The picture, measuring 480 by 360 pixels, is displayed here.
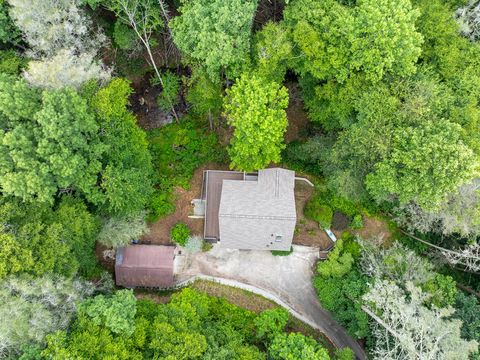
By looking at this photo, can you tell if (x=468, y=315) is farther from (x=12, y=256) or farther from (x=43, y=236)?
(x=12, y=256)

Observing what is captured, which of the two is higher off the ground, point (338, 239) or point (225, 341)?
point (338, 239)

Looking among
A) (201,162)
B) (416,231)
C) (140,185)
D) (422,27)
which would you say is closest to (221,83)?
(201,162)

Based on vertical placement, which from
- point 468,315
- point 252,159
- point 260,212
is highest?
point 252,159

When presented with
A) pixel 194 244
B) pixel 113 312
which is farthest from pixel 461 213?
pixel 113 312

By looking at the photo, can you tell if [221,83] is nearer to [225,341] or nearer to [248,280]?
[248,280]

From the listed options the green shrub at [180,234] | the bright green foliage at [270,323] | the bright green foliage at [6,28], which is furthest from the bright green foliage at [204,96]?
the bright green foliage at [270,323]

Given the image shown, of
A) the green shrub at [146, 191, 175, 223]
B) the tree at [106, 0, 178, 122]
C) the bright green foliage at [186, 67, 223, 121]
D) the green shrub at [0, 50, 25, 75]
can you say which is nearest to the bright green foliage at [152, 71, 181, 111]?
the bright green foliage at [186, 67, 223, 121]

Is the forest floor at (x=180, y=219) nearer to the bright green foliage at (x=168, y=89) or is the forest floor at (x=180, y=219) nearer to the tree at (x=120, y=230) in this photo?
the tree at (x=120, y=230)
